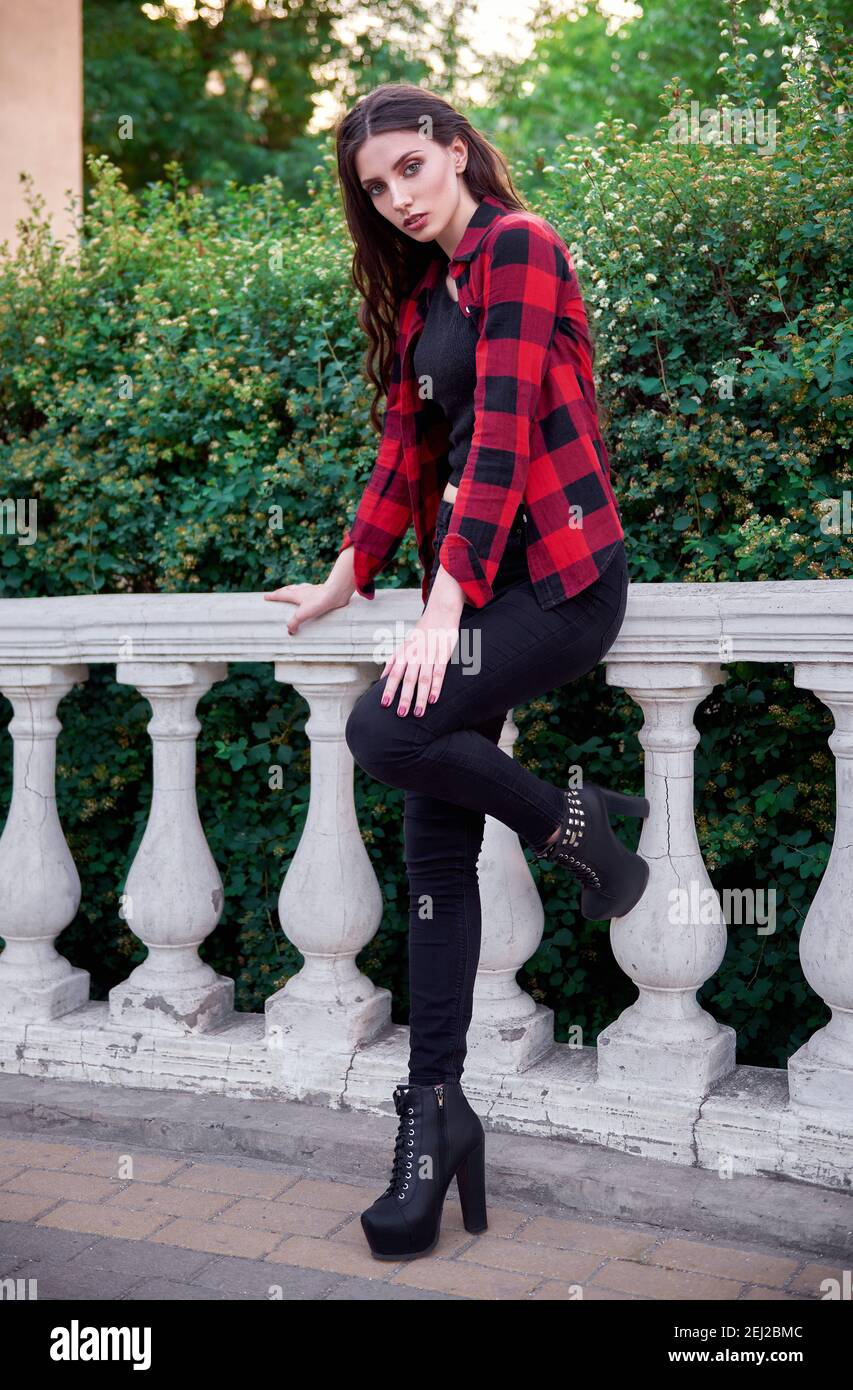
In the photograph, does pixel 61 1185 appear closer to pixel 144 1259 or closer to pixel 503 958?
pixel 144 1259

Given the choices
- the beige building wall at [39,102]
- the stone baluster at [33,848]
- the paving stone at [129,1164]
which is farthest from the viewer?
the beige building wall at [39,102]

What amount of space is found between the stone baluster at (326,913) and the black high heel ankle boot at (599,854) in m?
0.61

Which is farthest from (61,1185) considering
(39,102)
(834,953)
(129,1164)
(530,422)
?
(39,102)

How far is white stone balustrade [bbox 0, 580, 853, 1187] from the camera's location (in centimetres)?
255

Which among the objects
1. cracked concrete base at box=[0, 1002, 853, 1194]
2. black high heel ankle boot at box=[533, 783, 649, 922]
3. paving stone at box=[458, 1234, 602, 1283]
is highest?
black high heel ankle boot at box=[533, 783, 649, 922]

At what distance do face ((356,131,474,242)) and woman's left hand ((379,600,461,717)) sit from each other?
0.77m

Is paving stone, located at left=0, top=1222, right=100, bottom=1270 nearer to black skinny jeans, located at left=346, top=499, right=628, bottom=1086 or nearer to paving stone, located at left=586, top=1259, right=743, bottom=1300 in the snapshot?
black skinny jeans, located at left=346, top=499, right=628, bottom=1086

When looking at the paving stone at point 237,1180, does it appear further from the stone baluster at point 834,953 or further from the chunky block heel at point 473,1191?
the stone baluster at point 834,953

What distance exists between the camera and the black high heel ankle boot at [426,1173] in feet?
7.88

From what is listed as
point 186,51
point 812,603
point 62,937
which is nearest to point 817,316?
point 812,603

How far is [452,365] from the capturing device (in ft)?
8.34

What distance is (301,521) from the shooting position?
3.76m

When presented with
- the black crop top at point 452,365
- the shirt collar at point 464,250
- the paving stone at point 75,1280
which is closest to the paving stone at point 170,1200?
the paving stone at point 75,1280

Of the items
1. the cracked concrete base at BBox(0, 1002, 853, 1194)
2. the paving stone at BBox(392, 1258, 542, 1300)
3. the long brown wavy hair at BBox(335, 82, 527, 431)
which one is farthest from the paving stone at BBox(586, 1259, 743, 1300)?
the long brown wavy hair at BBox(335, 82, 527, 431)
